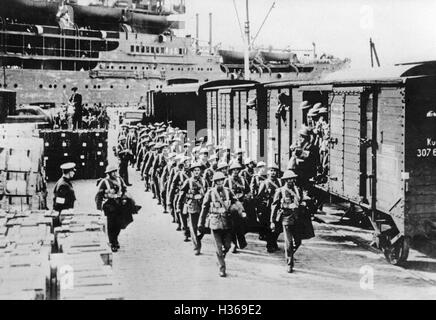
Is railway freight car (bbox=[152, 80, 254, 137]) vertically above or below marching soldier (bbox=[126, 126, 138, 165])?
above

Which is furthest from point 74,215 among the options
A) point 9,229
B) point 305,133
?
point 305,133

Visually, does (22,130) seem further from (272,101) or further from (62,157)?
(272,101)

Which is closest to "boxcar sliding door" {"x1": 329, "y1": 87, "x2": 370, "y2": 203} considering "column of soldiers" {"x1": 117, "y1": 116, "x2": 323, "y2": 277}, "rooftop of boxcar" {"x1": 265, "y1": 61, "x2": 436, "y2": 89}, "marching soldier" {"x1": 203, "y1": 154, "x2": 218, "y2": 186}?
"rooftop of boxcar" {"x1": 265, "y1": 61, "x2": 436, "y2": 89}

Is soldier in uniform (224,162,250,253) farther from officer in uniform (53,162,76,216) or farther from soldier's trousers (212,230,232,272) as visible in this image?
officer in uniform (53,162,76,216)

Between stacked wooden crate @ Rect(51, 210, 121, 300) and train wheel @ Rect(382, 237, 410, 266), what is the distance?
4810 mm

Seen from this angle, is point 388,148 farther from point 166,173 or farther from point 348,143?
point 166,173

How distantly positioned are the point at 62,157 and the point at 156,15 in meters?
40.9

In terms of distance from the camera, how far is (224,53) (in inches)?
2292

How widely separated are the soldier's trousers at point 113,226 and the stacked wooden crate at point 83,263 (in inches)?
55.3

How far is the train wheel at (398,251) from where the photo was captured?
8.46 metres

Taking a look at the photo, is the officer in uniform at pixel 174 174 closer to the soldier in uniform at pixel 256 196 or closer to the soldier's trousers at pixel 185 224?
the soldier's trousers at pixel 185 224

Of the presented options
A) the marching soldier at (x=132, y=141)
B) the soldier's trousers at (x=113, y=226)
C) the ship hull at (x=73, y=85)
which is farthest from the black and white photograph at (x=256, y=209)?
the ship hull at (x=73, y=85)

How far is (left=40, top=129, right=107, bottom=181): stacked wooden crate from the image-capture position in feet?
56.1

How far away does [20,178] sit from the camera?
1180 centimetres
